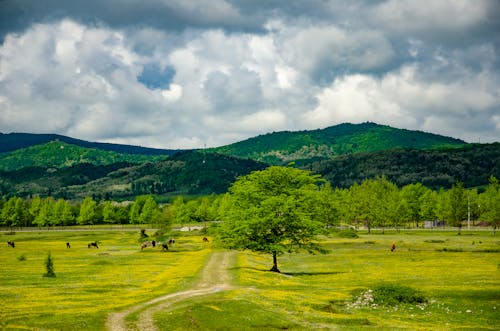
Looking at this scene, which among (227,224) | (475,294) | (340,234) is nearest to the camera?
(475,294)

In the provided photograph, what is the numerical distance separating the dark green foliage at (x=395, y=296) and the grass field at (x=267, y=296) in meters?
0.55

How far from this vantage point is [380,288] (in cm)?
4253

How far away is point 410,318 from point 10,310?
2931 cm

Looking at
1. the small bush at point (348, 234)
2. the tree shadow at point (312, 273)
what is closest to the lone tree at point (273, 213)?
the tree shadow at point (312, 273)

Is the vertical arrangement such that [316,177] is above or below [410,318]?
above

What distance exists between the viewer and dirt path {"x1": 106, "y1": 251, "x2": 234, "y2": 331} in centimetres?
3050

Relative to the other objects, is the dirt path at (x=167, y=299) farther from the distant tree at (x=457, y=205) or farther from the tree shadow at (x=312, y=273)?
the distant tree at (x=457, y=205)

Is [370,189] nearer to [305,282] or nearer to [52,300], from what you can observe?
[305,282]

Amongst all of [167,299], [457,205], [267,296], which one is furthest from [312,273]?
[457,205]

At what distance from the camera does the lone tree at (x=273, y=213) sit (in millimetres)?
60750

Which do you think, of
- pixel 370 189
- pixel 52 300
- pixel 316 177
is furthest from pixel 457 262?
pixel 370 189

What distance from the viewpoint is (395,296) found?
1608 inches

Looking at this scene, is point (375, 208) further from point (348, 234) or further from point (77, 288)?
point (77, 288)

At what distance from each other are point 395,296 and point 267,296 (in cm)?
1108
